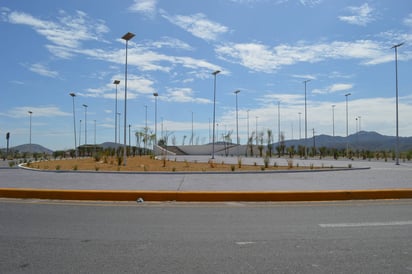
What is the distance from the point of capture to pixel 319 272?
4.66 meters

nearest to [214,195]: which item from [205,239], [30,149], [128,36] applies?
[205,239]

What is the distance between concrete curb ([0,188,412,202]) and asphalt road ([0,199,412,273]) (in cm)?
119

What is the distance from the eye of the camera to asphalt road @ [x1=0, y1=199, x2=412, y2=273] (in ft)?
16.2

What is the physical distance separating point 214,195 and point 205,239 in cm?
468

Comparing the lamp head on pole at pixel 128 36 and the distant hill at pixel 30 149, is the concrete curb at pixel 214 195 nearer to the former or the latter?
the lamp head on pole at pixel 128 36

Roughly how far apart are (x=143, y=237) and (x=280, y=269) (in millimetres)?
2581

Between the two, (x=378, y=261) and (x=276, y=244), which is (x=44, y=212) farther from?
(x=378, y=261)

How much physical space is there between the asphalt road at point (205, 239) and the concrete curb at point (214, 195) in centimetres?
119

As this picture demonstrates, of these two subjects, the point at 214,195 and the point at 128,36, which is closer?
the point at 214,195

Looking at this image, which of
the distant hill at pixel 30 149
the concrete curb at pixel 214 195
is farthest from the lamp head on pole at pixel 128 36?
the distant hill at pixel 30 149

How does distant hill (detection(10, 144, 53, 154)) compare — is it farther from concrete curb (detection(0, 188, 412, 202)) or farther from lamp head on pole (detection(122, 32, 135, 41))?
concrete curb (detection(0, 188, 412, 202))

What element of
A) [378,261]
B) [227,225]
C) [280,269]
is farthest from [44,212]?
[378,261]

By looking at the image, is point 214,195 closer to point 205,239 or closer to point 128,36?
point 205,239

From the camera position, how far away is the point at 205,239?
20.6 ft
